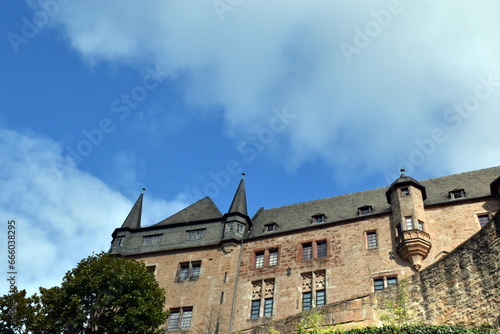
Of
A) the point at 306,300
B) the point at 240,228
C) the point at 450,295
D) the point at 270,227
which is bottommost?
the point at 450,295

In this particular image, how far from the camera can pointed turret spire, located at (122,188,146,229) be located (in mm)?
36812

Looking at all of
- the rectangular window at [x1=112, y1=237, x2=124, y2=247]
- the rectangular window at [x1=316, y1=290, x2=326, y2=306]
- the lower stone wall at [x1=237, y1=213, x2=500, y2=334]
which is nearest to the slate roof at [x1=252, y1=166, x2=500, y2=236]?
the rectangular window at [x1=316, y1=290, x2=326, y2=306]

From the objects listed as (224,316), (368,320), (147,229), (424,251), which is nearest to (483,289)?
(368,320)

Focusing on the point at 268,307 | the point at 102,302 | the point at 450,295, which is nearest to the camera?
Answer: the point at 450,295

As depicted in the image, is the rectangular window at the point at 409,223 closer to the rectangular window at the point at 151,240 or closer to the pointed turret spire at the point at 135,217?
the rectangular window at the point at 151,240

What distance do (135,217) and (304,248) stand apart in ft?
43.2

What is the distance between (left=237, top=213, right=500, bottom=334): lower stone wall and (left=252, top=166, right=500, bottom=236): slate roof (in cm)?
1433

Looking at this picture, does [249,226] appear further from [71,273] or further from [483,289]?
[483,289]

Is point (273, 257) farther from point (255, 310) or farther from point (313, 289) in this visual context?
point (313, 289)

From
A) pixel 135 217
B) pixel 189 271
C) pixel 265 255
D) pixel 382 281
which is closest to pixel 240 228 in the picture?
pixel 265 255

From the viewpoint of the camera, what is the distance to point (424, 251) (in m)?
27.2

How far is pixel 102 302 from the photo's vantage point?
938 inches

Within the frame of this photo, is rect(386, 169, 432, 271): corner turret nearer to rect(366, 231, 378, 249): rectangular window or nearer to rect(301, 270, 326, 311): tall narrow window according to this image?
rect(366, 231, 378, 249): rectangular window

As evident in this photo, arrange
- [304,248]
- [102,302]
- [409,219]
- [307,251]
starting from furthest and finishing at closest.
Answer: [304,248] → [307,251] → [409,219] → [102,302]
